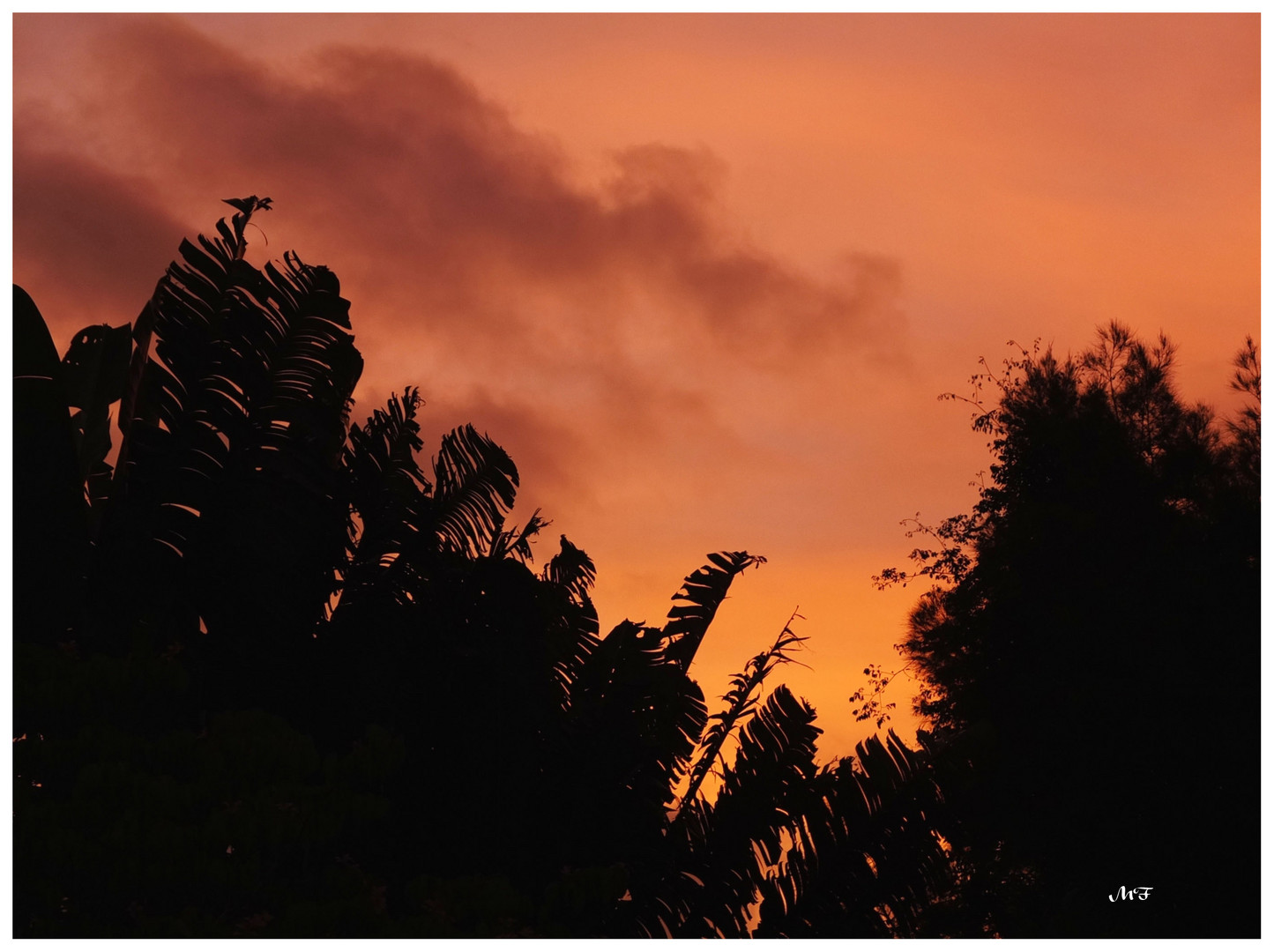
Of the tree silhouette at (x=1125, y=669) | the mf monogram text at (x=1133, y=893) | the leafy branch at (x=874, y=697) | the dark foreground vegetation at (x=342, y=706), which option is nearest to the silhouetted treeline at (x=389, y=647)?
the dark foreground vegetation at (x=342, y=706)

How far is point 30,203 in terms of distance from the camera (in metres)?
6.23

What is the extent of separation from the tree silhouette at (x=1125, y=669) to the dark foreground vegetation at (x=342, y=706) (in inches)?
112

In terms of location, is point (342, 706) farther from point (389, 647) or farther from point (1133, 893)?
point (1133, 893)

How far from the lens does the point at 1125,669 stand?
11.6 meters

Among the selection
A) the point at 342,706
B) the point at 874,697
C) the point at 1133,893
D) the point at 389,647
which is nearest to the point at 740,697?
the point at 389,647

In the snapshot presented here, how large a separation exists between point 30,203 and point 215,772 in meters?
3.81

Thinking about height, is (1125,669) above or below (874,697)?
below

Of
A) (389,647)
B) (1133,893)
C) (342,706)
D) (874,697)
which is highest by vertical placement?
(874,697)

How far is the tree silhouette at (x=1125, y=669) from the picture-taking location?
11109 mm

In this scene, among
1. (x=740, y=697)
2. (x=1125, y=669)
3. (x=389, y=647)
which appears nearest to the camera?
(x=389, y=647)

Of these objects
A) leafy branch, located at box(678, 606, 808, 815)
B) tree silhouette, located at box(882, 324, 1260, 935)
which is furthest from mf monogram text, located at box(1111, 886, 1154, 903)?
leafy branch, located at box(678, 606, 808, 815)

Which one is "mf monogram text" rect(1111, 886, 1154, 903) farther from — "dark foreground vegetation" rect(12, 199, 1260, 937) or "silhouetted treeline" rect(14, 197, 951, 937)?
"silhouetted treeline" rect(14, 197, 951, 937)

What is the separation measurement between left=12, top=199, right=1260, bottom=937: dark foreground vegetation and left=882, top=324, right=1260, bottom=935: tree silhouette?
2.85 metres

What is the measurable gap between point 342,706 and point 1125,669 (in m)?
8.82
